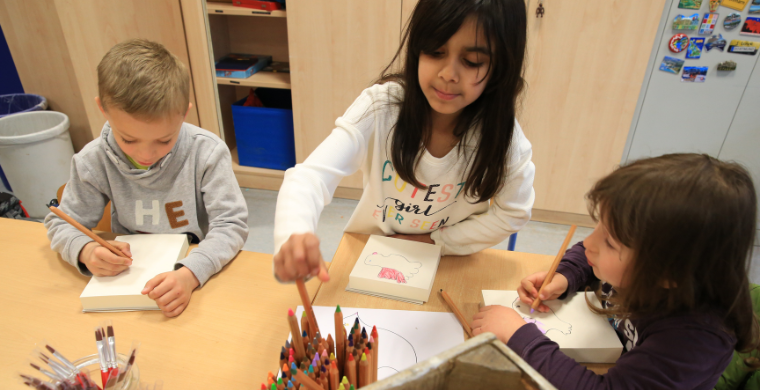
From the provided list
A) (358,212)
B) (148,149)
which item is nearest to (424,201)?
(358,212)

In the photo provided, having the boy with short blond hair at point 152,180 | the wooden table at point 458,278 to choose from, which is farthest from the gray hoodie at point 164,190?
the wooden table at point 458,278

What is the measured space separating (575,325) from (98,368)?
0.72 meters

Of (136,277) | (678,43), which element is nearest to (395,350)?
(136,277)

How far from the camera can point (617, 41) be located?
1.66 meters

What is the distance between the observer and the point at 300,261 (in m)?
0.49

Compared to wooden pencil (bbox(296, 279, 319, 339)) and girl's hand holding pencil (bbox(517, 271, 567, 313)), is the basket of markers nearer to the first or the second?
wooden pencil (bbox(296, 279, 319, 339))

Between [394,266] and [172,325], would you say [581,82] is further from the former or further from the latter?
[172,325]

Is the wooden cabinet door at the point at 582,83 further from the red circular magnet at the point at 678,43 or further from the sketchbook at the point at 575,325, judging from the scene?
the sketchbook at the point at 575,325

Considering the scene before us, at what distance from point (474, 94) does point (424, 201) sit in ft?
0.89

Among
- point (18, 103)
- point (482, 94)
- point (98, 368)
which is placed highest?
point (482, 94)

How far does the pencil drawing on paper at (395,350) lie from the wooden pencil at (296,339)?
0.16m

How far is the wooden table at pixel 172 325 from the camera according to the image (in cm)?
61

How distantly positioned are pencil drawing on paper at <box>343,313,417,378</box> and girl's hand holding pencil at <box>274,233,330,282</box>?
6.5 inches

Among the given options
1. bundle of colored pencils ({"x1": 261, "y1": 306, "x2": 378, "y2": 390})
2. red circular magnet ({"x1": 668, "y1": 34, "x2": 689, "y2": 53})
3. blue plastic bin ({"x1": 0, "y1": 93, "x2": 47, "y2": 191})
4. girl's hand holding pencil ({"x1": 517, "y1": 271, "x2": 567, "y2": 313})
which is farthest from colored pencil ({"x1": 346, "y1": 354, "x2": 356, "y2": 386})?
blue plastic bin ({"x1": 0, "y1": 93, "x2": 47, "y2": 191})
